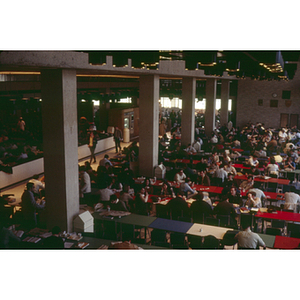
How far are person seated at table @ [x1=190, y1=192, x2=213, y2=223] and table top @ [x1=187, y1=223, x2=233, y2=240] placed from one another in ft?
3.34

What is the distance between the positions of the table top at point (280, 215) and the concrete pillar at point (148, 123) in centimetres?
566

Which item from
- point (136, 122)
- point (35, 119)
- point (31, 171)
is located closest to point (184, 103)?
point (136, 122)

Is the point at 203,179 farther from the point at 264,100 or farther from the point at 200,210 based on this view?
the point at 264,100

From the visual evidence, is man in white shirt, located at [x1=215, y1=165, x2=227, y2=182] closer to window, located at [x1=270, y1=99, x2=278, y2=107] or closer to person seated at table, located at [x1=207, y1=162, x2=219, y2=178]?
person seated at table, located at [x1=207, y1=162, x2=219, y2=178]

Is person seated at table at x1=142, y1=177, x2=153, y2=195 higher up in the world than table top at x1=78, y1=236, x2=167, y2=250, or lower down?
higher up

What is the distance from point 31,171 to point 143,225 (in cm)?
779

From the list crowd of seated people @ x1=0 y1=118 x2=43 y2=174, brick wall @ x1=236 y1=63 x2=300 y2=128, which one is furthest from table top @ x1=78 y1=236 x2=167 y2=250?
brick wall @ x1=236 y1=63 x2=300 y2=128

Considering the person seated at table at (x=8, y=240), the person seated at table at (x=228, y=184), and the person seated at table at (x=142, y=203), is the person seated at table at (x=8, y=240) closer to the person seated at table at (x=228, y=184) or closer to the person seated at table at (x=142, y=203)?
the person seated at table at (x=142, y=203)

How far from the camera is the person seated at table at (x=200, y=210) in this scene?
859cm

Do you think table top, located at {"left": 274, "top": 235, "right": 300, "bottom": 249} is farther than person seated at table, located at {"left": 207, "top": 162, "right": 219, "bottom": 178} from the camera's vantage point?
No

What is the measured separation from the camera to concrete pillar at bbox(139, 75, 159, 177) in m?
12.8

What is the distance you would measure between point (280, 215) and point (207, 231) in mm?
2133


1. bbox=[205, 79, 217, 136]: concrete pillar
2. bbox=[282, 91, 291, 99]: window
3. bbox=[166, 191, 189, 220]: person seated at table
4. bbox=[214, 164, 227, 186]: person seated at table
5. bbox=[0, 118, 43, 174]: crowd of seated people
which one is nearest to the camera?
bbox=[166, 191, 189, 220]: person seated at table

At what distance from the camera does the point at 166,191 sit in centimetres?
1000
